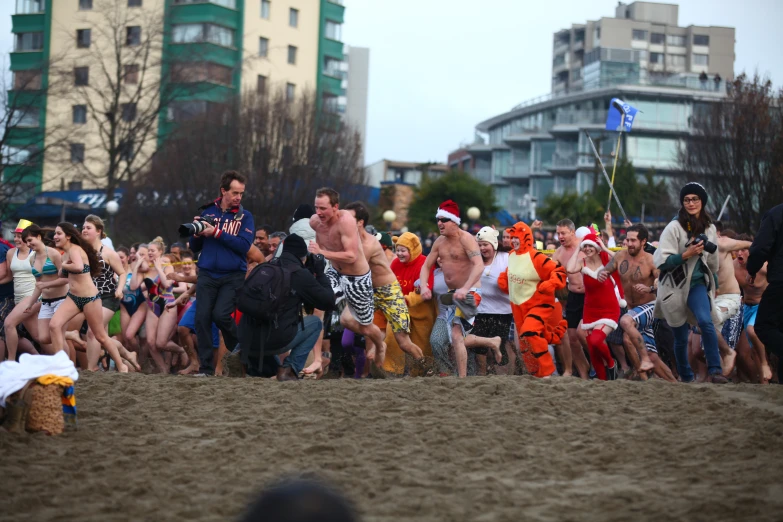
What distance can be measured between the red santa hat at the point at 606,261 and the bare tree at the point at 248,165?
Answer: 25588 mm

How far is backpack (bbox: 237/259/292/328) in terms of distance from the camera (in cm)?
1021

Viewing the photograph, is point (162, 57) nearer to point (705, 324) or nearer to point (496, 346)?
point (496, 346)

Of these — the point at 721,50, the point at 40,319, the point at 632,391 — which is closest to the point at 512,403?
the point at 632,391

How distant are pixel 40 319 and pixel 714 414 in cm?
793

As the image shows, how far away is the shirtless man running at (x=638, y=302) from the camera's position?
39.1 ft

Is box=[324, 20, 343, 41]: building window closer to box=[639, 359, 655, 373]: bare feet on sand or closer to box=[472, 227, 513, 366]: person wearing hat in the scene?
box=[472, 227, 513, 366]: person wearing hat

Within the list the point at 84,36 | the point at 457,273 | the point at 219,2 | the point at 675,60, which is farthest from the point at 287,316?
the point at 675,60

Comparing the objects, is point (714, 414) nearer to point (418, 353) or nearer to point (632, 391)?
point (632, 391)

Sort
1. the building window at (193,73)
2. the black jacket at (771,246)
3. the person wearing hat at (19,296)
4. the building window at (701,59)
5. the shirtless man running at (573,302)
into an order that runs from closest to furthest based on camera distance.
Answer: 1. the black jacket at (771,246)
2. the person wearing hat at (19,296)
3. the shirtless man running at (573,302)
4. the building window at (193,73)
5. the building window at (701,59)

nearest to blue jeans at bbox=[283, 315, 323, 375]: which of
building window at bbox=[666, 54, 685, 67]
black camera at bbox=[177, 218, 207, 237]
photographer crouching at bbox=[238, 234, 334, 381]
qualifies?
photographer crouching at bbox=[238, 234, 334, 381]

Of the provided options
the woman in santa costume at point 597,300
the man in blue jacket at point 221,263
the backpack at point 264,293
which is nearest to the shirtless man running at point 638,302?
the woman in santa costume at point 597,300

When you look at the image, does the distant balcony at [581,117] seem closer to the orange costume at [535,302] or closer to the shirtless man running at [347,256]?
the orange costume at [535,302]

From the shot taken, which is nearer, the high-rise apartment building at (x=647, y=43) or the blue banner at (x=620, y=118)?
the blue banner at (x=620, y=118)

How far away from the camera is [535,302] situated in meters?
12.2
